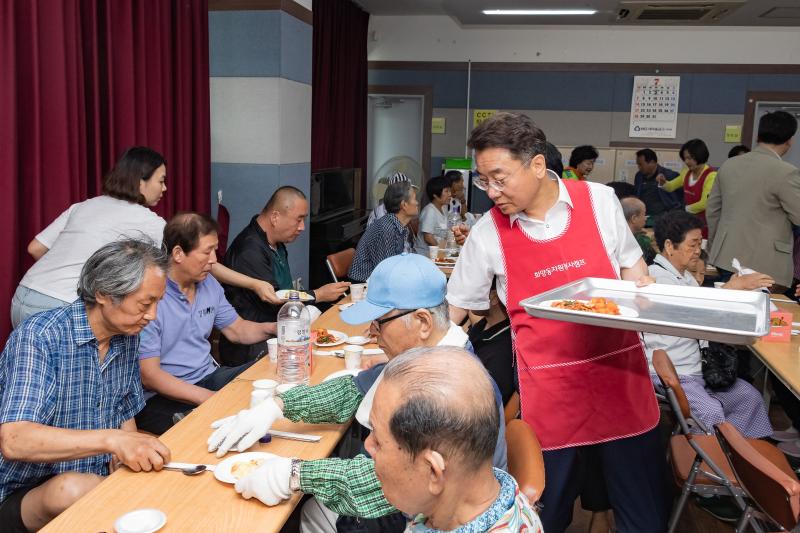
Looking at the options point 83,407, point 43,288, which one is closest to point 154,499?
point 83,407

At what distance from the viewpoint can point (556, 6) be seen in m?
6.63

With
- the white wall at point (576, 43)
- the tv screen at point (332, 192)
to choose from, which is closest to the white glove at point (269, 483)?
the tv screen at point (332, 192)

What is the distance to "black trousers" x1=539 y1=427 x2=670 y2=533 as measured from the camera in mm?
2025

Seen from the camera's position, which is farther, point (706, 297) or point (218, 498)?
point (706, 297)

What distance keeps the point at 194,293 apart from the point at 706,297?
1839mm

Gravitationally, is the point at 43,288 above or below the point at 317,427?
above

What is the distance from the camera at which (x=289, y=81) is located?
480 centimetres

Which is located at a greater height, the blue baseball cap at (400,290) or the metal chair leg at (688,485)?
the blue baseball cap at (400,290)

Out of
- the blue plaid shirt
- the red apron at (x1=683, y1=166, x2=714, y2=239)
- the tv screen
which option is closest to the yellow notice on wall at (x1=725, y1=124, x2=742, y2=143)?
the red apron at (x1=683, y1=166, x2=714, y2=239)

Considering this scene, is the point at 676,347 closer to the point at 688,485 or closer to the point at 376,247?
the point at 688,485

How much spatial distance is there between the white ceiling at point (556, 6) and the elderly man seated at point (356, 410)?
5.28 m

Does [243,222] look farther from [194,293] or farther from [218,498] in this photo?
[218,498]

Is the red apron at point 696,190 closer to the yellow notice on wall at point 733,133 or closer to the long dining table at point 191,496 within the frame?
the yellow notice on wall at point 733,133

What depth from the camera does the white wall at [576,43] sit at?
24.3ft
